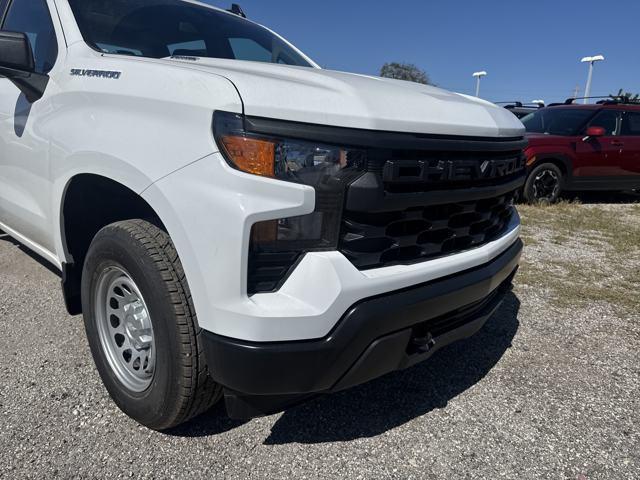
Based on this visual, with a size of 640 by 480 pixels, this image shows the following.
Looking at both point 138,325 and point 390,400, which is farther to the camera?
point 390,400

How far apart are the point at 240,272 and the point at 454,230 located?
92cm

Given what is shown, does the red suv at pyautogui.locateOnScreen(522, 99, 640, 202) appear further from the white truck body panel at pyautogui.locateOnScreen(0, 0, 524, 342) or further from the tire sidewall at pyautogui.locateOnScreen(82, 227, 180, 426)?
the tire sidewall at pyautogui.locateOnScreen(82, 227, 180, 426)

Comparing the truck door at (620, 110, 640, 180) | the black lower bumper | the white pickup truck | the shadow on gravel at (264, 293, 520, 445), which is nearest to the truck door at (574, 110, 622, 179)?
the truck door at (620, 110, 640, 180)

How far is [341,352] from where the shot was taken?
1579mm

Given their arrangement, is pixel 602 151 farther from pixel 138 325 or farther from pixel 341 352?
pixel 138 325

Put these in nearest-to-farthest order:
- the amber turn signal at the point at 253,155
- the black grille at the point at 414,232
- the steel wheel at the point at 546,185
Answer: the amber turn signal at the point at 253,155 < the black grille at the point at 414,232 < the steel wheel at the point at 546,185

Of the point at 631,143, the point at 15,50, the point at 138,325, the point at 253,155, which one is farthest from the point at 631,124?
the point at 15,50

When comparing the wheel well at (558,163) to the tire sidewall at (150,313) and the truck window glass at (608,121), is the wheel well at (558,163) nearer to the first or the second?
the truck window glass at (608,121)

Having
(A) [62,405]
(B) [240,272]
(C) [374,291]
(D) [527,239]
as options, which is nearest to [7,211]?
(A) [62,405]

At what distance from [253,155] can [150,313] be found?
74 cm

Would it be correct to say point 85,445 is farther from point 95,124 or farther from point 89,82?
point 89,82

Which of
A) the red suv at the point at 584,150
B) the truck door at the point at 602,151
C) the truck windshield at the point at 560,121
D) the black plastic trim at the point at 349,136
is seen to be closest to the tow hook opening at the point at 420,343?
the black plastic trim at the point at 349,136

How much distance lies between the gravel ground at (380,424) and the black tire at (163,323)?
0.70 ft

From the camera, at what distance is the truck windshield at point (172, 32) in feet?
7.74
